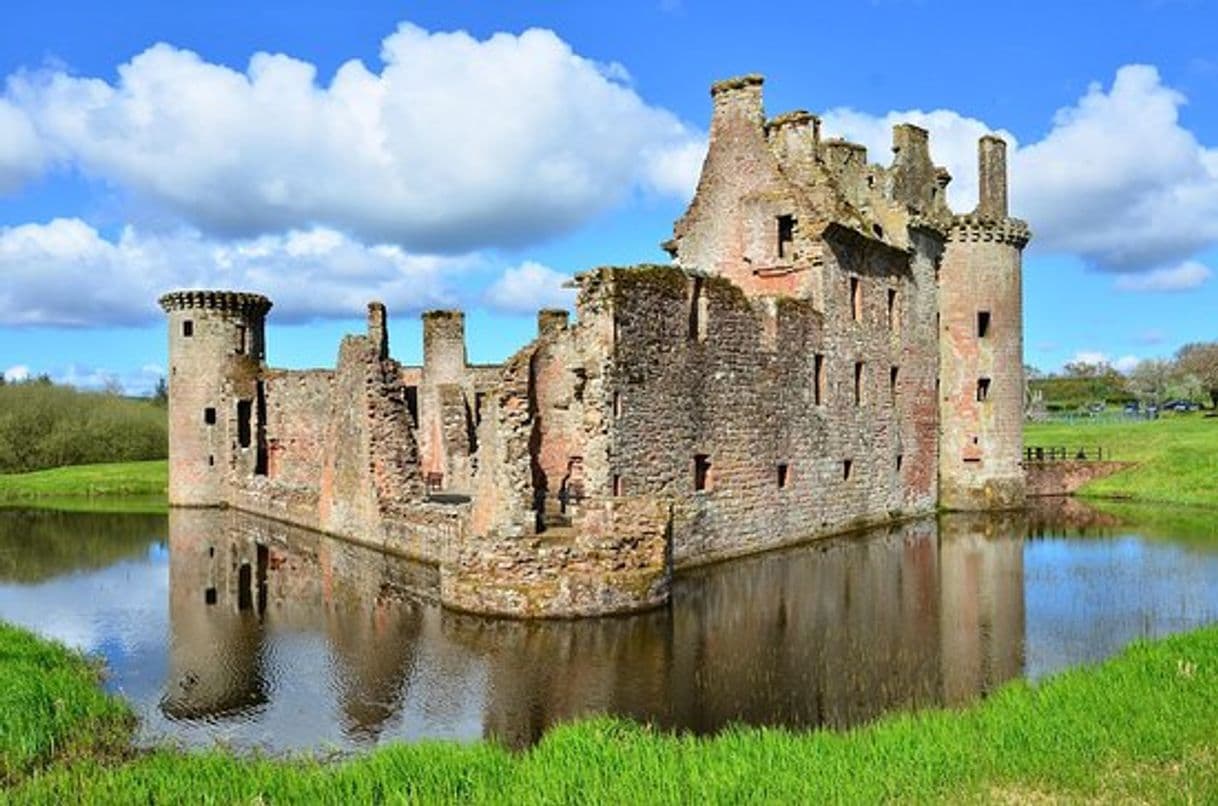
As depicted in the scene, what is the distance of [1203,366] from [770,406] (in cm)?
6889

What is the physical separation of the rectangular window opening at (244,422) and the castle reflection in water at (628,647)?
14016 millimetres

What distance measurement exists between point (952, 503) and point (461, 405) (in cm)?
1468

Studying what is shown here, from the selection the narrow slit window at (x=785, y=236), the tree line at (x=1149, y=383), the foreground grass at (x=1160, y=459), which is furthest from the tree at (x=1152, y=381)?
the narrow slit window at (x=785, y=236)

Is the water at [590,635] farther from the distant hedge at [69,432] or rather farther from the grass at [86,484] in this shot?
the distant hedge at [69,432]

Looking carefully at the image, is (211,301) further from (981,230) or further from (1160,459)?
(1160,459)

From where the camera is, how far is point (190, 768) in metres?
7.93

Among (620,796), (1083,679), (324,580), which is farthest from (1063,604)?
(324,580)

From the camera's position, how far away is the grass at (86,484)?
135 feet

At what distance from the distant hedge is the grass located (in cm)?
597

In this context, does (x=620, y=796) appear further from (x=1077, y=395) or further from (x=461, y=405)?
(x=1077, y=395)

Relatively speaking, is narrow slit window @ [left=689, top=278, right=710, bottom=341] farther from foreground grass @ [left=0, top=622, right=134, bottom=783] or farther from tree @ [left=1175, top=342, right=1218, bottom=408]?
tree @ [left=1175, top=342, right=1218, bottom=408]

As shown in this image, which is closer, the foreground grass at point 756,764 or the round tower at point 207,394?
the foreground grass at point 756,764

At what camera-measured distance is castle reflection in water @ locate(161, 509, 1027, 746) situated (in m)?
10.9

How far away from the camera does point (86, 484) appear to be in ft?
140
